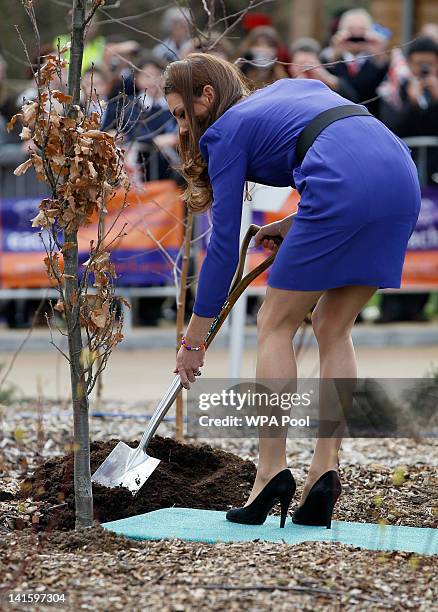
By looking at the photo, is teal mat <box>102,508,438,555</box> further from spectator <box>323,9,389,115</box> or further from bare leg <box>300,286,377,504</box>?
spectator <box>323,9,389,115</box>

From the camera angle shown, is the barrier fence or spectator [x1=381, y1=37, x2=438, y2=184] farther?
spectator [x1=381, y1=37, x2=438, y2=184]

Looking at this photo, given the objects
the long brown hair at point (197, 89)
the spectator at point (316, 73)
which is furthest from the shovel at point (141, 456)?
the spectator at point (316, 73)

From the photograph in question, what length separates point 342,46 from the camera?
1072 cm

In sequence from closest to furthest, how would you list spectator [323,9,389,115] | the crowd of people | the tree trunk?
the tree trunk < the crowd of people < spectator [323,9,389,115]

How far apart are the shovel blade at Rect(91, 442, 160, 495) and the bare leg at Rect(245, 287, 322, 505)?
60 centimetres

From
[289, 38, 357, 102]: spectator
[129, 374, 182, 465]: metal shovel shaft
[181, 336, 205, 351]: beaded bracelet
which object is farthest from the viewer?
[289, 38, 357, 102]: spectator

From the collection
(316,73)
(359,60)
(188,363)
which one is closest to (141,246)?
(316,73)

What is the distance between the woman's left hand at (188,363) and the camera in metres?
4.21

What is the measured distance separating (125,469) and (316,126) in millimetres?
1542

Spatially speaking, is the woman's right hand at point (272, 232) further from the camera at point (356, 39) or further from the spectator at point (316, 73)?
the camera at point (356, 39)

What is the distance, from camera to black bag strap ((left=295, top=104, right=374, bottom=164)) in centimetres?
402

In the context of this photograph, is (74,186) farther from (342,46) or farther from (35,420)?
(342,46)

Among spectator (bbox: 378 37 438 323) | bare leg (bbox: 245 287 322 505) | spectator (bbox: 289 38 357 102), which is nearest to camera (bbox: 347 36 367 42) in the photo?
spectator (bbox: 289 38 357 102)

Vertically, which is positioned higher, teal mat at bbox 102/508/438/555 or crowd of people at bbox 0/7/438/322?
crowd of people at bbox 0/7/438/322
